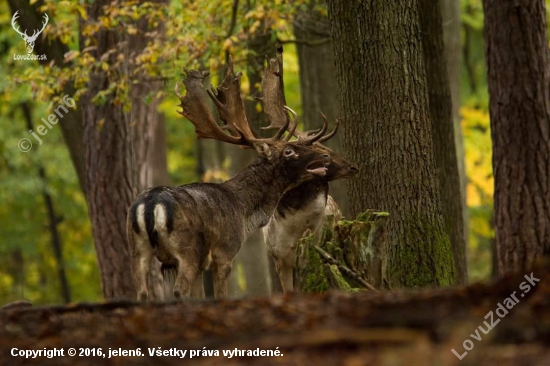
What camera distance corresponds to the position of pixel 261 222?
13039 mm

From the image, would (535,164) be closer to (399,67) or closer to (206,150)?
(399,67)

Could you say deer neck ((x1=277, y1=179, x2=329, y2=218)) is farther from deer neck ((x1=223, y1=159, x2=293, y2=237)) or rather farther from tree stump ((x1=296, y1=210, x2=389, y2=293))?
tree stump ((x1=296, y1=210, x2=389, y2=293))

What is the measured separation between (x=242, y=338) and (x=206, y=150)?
25.3m

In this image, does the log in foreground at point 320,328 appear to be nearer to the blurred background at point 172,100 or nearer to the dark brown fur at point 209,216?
the dark brown fur at point 209,216

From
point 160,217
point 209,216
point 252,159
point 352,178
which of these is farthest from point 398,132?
point 252,159

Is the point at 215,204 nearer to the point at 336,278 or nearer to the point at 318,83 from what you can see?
the point at 336,278

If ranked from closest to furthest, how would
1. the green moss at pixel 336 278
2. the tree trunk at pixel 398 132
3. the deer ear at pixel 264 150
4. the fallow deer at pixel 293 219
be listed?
the green moss at pixel 336 278
the tree trunk at pixel 398 132
the deer ear at pixel 264 150
the fallow deer at pixel 293 219

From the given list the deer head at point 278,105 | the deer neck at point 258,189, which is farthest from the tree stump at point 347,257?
the deer head at point 278,105

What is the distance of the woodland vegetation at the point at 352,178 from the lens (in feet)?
19.4

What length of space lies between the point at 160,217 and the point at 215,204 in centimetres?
122

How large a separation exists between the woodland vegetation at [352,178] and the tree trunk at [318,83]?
3cm

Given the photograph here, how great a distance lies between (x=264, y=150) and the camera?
13.4 meters

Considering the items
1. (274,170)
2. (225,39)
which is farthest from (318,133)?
(225,39)

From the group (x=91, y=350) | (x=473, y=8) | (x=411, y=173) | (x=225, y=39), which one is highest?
(x=473, y=8)
